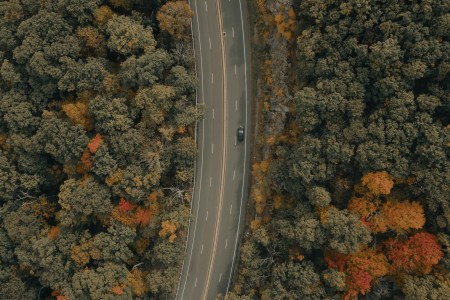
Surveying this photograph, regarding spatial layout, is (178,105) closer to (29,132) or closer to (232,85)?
(232,85)

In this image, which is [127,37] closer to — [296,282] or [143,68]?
[143,68]

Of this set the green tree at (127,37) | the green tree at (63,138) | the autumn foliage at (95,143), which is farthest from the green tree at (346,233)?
the green tree at (63,138)

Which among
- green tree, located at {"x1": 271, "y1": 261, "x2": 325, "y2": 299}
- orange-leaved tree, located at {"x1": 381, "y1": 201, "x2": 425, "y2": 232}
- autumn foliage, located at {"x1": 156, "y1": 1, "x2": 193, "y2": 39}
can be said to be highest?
autumn foliage, located at {"x1": 156, "y1": 1, "x2": 193, "y2": 39}

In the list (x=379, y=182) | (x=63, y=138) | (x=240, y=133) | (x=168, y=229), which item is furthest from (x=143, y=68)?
(x=379, y=182)

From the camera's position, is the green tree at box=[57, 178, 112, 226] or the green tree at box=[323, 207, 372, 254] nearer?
the green tree at box=[323, 207, 372, 254]

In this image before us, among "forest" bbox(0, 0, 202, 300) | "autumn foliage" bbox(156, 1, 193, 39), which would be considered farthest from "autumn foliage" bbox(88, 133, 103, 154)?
"autumn foliage" bbox(156, 1, 193, 39)

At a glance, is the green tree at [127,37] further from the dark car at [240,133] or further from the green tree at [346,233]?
the green tree at [346,233]

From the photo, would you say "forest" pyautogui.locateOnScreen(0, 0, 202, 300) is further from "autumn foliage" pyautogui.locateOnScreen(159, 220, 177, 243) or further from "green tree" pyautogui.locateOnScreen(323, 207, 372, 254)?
"green tree" pyautogui.locateOnScreen(323, 207, 372, 254)

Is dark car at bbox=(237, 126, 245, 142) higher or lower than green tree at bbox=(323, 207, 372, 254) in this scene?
higher

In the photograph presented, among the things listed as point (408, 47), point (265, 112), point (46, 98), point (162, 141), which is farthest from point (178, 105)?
point (408, 47)
